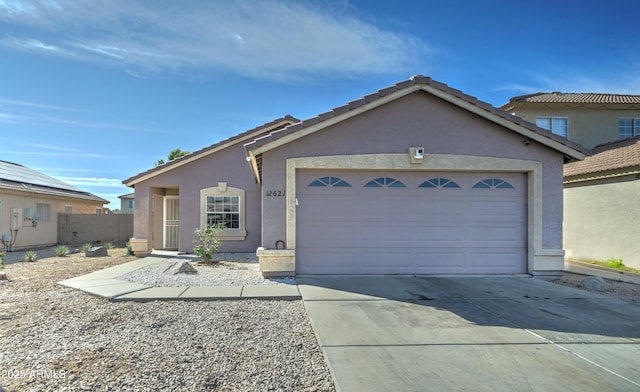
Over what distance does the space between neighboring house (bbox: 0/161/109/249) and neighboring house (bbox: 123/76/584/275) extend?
1400 centimetres

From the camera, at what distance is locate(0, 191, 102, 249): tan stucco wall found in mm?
16359

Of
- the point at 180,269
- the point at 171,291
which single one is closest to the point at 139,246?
the point at 180,269

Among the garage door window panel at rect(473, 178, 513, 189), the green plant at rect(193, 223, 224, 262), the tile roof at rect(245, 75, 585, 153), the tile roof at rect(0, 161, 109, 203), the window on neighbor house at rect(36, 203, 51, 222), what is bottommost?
the green plant at rect(193, 223, 224, 262)

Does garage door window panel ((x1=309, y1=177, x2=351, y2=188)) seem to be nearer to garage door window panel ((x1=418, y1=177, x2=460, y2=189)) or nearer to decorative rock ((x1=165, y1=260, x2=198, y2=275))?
garage door window panel ((x1=418, y1=177, x2=460, y2=189))

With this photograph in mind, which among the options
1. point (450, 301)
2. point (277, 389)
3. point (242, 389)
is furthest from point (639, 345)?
point (242, 389)

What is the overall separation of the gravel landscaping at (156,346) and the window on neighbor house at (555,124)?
16080 mm

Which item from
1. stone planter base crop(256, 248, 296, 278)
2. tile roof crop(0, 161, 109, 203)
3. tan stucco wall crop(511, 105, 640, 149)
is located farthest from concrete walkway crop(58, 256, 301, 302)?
tan stucco wall crop(511, 105, 640, 149)

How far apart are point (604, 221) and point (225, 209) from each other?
43.8 feet

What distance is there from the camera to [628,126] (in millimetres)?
17672

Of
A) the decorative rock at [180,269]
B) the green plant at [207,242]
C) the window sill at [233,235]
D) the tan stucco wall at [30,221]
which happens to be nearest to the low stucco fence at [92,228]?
the tan stucco wall at [30,221]

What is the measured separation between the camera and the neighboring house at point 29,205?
16422 mm

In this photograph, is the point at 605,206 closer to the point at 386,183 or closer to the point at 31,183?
the point at 386,183

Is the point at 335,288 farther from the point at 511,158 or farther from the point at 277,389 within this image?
the point at 511,158

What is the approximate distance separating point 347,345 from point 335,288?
313cm
